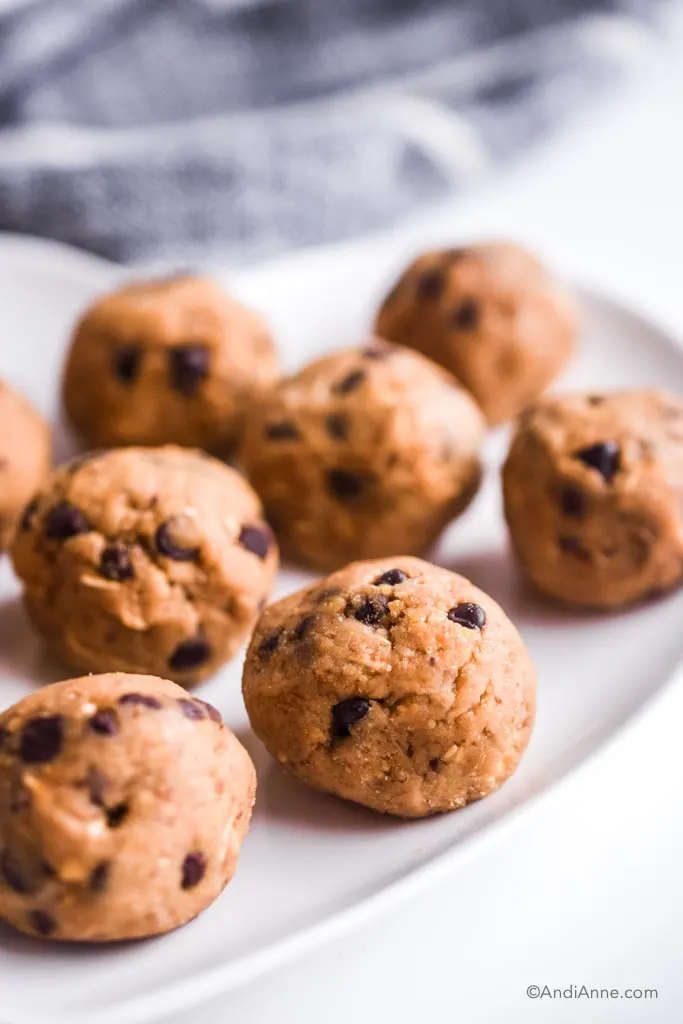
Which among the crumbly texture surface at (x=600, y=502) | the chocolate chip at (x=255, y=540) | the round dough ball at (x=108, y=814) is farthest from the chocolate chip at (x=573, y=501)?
the round dough ball at (x=108, y=814)

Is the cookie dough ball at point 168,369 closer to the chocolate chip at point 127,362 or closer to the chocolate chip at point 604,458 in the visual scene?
the chocolate chip at point 127,362

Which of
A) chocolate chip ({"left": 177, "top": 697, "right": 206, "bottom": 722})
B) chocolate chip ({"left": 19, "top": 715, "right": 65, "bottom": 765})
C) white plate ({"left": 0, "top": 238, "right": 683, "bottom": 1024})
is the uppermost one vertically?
chocolate chip ({"left": 19, "top": 715, "right": 65, "bottom": 765})

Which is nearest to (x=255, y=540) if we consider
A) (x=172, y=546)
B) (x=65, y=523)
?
(x=172, y=546)

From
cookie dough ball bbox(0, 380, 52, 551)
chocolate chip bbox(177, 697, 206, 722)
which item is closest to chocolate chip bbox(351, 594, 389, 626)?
chocolate chip bbox(177, 697, 206, 722)

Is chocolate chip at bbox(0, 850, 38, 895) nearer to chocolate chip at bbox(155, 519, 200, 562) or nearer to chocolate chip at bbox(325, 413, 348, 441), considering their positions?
chocolate chip at bbox(155, 519, 200, 562)

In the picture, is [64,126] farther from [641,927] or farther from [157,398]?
[641,927]

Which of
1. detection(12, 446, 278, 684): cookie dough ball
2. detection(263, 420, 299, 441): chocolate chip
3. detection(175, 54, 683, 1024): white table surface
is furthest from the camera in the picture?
detection(263, 420, 299, 441): chocolate chip
